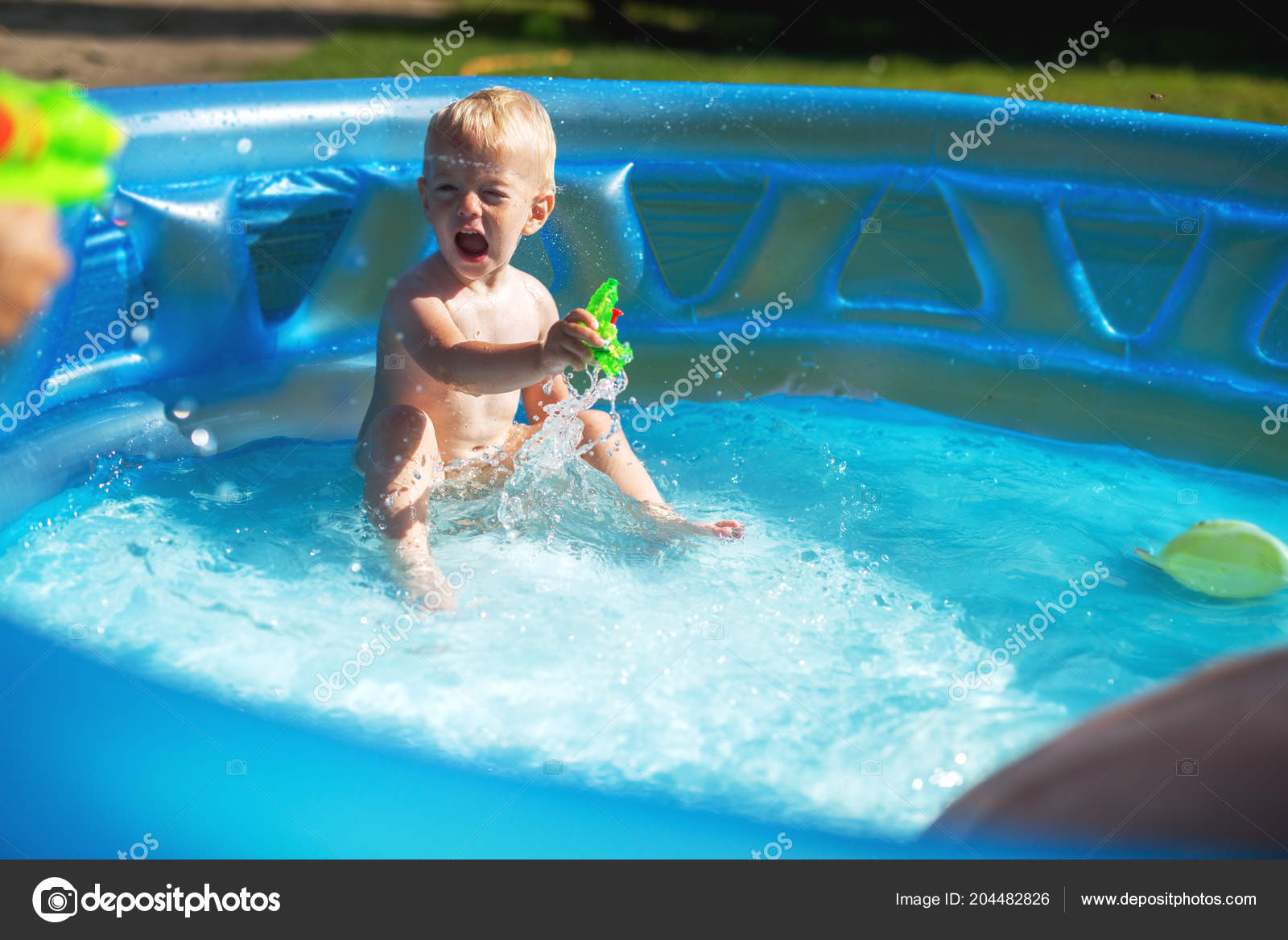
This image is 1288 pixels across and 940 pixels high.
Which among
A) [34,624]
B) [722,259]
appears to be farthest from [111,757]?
[722,259]

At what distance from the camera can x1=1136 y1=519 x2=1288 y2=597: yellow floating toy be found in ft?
7.65

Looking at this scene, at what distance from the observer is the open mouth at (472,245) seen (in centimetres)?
230

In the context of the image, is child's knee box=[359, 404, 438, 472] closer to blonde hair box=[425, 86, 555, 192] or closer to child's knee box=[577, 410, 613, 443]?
child's knee box=[577, 410, 613, 443]

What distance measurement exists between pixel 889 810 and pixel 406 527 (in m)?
1.01

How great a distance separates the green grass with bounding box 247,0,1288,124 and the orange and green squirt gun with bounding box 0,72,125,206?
5.13 metres

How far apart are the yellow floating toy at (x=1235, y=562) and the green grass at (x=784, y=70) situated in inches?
161

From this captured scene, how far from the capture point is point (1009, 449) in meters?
2.90

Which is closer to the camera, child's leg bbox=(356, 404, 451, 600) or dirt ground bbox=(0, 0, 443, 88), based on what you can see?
child's leg bbox=(356, 404, 451, 600)

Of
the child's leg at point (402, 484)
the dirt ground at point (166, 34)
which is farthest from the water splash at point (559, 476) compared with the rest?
the dirt ground at point (166, 34)

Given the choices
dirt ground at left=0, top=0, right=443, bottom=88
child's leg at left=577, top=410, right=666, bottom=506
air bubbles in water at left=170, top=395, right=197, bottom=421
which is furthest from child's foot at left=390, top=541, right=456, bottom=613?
dirt ground at left=0, top=0, right=443, bottom=88

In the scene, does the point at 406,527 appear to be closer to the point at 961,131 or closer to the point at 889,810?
the point at 889,810
